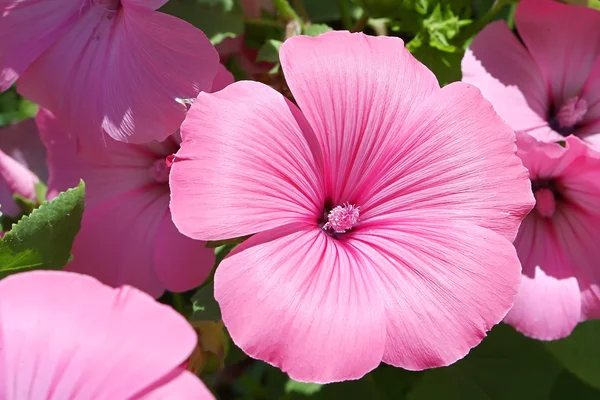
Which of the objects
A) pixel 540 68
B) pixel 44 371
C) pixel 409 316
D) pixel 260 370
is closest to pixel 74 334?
pixel 44 371

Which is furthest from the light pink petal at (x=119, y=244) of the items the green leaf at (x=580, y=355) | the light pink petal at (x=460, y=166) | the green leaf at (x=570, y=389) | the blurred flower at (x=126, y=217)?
the green leaf at (x=570, y=389)

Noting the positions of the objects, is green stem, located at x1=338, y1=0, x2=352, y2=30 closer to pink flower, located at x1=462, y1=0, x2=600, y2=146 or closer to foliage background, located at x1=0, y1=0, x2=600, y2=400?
foliage background, located at x1=0, y1=0, x2=600, y2=400

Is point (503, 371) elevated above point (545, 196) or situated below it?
below

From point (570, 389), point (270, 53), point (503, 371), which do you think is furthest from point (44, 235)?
point (570, 389)

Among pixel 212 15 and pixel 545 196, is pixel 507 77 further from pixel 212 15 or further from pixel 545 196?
pixel 212 15

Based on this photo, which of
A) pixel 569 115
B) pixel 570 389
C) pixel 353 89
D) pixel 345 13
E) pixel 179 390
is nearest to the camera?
pixel 179 390

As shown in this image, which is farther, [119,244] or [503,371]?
[503,371]

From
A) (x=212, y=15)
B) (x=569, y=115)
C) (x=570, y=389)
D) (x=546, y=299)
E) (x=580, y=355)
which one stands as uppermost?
(x=212, y=15)

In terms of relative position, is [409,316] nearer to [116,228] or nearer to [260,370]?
[116,228]

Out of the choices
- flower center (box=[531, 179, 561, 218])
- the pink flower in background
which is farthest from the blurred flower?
flower center (box=[531, 179, 561, 218])
